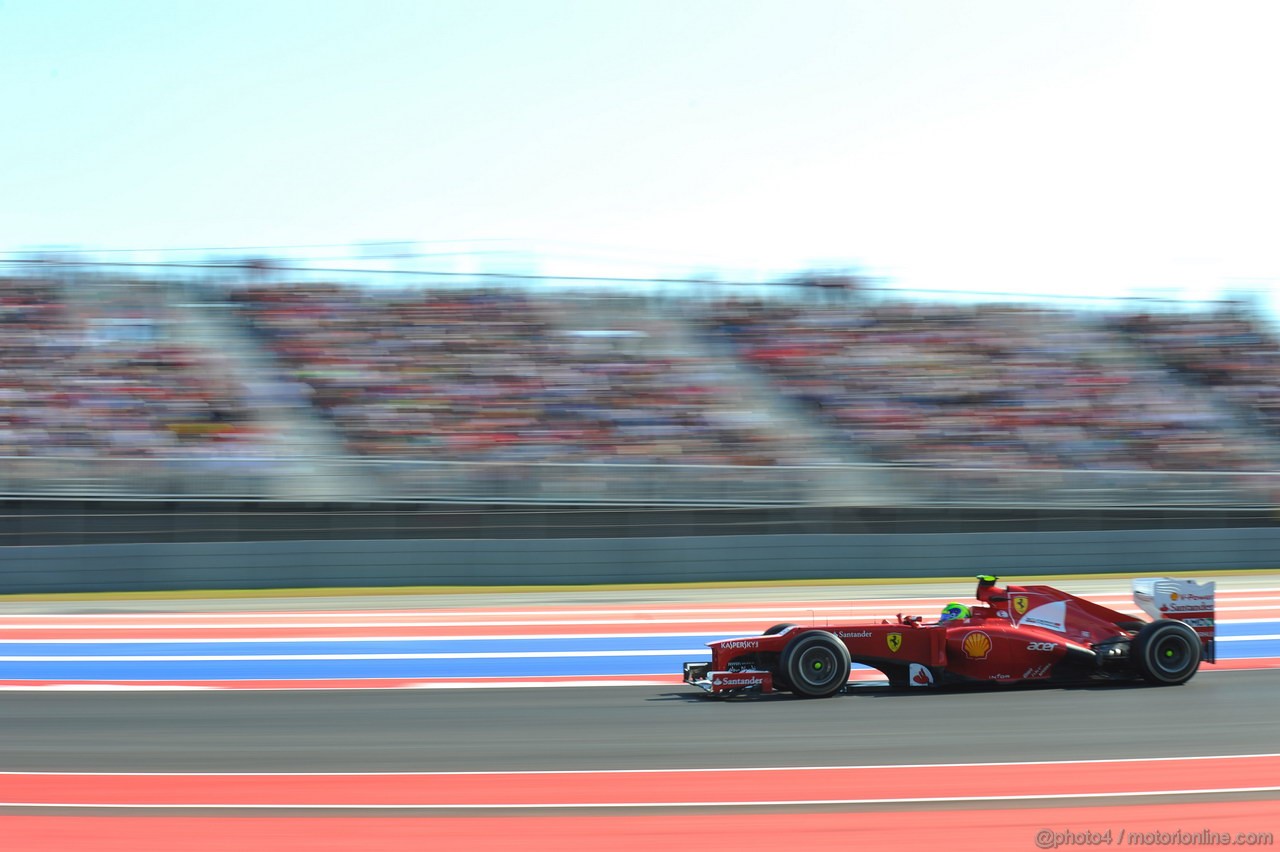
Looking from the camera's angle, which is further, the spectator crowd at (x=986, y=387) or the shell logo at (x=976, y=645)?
the spectator crowd at (x=986, y=387)

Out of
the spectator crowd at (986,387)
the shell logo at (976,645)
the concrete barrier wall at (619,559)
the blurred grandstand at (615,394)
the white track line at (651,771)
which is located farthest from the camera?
the spectator crowd at (986,387)

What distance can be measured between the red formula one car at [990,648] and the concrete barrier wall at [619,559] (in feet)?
25.6

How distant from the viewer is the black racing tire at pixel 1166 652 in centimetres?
799

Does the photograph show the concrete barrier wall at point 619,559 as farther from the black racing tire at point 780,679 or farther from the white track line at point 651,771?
the white track line at point 651,771

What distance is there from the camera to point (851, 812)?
516 cm

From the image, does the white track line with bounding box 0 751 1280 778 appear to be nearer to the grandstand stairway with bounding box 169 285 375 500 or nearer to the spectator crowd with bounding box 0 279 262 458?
the grandstand stairway with bounding box 169 285 375 500

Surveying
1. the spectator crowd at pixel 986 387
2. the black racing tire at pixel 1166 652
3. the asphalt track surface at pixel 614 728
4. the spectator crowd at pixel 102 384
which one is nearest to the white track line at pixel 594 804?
the asphalt track surface at pixel 614 728

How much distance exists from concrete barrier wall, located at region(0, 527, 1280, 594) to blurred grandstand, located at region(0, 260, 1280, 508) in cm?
58

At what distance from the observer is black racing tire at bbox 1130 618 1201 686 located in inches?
315

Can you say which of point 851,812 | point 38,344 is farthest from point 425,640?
point 38,344

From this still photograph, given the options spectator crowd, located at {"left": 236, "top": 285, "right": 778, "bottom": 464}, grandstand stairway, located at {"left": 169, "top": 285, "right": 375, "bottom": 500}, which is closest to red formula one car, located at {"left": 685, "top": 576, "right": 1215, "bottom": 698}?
grandstand stairway, located at {"left": 169, "top": 285, "right": 375, "bottom": 500}

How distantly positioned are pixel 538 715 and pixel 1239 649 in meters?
6.62

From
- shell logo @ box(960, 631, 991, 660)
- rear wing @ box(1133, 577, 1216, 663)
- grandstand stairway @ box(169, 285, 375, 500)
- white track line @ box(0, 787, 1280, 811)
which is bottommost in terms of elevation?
white track line @ box(0, 787, 1280, 811)

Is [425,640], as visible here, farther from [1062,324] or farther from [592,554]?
[1062,324]
